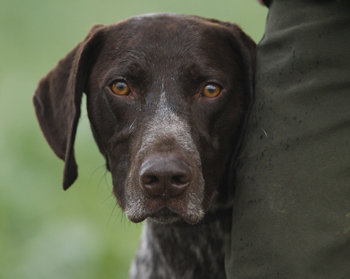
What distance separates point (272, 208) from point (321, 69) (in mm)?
600

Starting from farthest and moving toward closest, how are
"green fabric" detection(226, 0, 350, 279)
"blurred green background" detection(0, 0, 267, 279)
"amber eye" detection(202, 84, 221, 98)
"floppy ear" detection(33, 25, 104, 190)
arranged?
"blurred green background" detection(0, 0, 267, 279)
"floppy ear" detection(33, 25, 104, 190)
"amber eye" detection(202, 84, 221, 98)
"green fabric" detection(226, 0, 350, 279)

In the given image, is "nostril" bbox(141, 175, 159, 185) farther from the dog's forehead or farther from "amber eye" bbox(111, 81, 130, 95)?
the dog's forehead

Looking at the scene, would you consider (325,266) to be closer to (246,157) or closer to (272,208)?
(272,208)

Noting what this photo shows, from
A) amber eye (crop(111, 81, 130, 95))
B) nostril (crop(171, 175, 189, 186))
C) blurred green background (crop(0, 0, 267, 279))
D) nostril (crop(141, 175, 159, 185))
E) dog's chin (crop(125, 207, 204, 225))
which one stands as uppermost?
amber eye (crop(111, 81, 130, 95))

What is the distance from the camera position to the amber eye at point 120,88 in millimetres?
3059

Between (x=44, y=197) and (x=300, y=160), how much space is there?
149 inches

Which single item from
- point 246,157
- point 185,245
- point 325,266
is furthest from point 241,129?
point 325,266

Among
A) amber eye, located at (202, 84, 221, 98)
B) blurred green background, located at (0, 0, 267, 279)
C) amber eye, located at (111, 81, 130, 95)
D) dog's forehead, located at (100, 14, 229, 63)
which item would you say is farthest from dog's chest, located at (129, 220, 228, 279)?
dog's forehead, located at (100, 14, 229, 63)

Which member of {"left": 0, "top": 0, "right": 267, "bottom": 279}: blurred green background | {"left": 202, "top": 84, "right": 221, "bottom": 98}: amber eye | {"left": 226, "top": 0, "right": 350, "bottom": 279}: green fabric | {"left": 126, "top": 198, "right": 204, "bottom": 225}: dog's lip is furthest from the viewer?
{"left": 0, "top": 0, "right": 267, "bottom": 279}: blurred green background

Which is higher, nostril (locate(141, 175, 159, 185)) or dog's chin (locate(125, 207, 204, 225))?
nostril (locate(141, 175, 159, 185))

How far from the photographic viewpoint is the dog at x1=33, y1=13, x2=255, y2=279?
9.07 feet

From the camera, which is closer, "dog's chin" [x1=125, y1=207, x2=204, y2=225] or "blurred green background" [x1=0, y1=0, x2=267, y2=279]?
"dog's chin" [x1=125, y1=207, x2=204, y2=225]

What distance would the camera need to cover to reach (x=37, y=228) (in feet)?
17.8

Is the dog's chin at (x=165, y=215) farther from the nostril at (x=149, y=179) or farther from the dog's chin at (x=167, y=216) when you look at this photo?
the nostril at (x=149, y=179)
